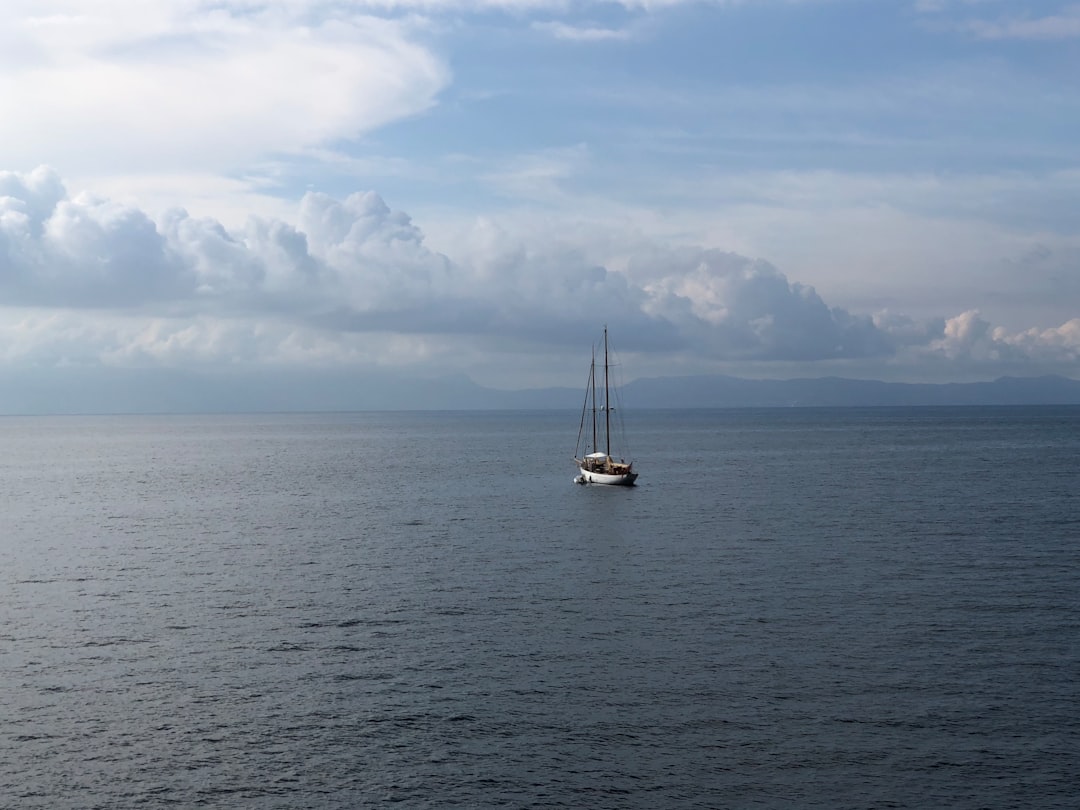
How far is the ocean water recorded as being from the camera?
4066 centimetres

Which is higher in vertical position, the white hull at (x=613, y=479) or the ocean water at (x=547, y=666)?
the white hull at (x=613, y=479)

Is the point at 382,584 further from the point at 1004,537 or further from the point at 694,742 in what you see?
the point at 1004,537

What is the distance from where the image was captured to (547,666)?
54688mm

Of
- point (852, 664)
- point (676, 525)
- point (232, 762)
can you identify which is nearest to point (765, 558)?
point (676, 525)

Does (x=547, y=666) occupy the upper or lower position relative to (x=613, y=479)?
lower

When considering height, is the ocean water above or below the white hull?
below

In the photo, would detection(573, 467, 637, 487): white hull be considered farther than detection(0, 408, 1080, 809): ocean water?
Yes

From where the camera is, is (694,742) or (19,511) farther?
(19,511)

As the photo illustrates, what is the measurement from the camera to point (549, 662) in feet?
182

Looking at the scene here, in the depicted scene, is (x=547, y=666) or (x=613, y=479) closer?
(x=547, y=666)

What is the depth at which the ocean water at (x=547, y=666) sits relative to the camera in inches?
1601

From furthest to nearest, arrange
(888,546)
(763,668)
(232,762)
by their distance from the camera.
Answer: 1. (888,546)
2. (763,668)
3. (232,762)

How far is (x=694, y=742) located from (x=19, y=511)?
11804cm

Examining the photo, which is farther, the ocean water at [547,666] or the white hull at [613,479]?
the white hull at [613,479]
